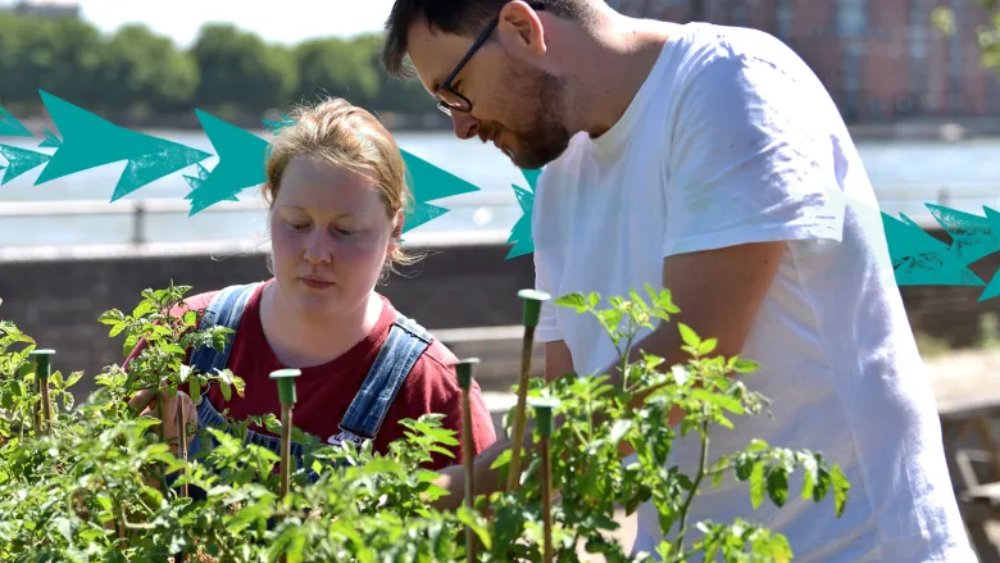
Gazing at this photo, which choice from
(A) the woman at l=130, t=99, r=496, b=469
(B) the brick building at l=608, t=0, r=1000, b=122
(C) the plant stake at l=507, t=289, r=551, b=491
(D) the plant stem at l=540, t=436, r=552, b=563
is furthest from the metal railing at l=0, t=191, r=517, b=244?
(B) the brick building at l=608, t=0, r=1000, b=122

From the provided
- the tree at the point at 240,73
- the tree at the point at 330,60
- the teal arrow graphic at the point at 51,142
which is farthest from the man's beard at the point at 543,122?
the tree at the point at 330,60

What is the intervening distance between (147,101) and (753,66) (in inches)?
1664

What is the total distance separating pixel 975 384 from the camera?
530 inches

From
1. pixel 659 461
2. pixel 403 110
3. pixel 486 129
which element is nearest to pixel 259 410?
pixel 486 129

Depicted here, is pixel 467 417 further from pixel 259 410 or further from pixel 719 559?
pixel 259 410

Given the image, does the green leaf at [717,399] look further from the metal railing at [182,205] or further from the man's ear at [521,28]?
the metal railing at [182,205]

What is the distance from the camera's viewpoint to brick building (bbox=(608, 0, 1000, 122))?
44.1 m

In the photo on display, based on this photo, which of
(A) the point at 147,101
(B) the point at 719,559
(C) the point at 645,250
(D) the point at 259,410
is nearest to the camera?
(B) the point at 719,559

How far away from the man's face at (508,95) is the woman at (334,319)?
0.63 meters

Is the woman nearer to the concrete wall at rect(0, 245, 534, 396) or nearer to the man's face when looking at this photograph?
the man's face

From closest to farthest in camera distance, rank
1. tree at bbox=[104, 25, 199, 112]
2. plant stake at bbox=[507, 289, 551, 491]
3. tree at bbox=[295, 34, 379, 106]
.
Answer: plant stake at bbox=[507, 289, 551, 491], tree at bbox=[104, 25, 199, 112], tree at bbox=[295, 34, 379, 106]

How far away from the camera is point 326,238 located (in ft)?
8.86

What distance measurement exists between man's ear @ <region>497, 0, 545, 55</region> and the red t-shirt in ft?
2.47

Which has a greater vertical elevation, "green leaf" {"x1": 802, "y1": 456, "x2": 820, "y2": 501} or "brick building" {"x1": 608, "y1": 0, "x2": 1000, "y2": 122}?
"green leaf" {"x1": 802, "y1": 456, "x2": 820, "y2": 501}
